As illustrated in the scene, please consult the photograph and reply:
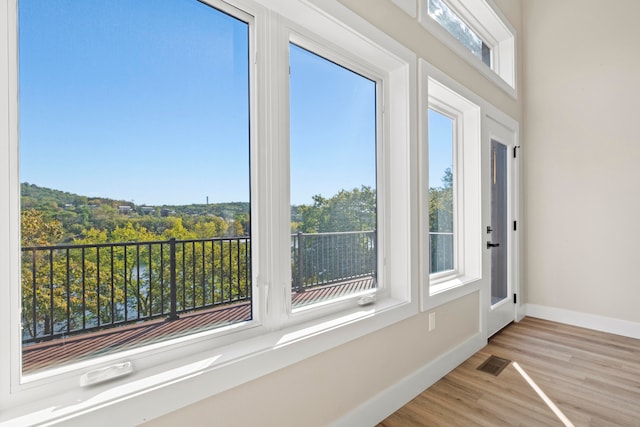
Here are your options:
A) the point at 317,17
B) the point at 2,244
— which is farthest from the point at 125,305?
the point at 317,17

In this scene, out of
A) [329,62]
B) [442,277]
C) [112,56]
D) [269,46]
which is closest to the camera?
[112,56]

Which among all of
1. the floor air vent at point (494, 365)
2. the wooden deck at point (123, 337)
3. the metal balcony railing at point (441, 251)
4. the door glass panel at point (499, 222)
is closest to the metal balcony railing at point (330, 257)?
the wooden deck at point (123, 337)

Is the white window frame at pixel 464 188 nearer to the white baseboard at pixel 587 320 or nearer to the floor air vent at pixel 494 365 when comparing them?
the floor air vent at pixel 494 365

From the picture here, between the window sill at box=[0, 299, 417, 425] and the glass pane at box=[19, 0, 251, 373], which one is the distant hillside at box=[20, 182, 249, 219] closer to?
the glass pane at box=[19, 0, 251, 373]

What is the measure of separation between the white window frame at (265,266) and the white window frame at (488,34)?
1.68ft

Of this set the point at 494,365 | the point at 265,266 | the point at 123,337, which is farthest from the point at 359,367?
the point at 494,365

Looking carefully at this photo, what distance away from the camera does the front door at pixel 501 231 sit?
3205mm

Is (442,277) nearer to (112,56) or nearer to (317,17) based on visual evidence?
(317,17)

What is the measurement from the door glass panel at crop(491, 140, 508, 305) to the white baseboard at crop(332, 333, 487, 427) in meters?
0.88

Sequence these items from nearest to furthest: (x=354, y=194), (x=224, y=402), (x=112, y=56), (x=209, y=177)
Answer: (x=112, y=56) < (x=224, y=402) < (x=209, y=177) < (x=354, y=194)

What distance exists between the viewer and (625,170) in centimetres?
319

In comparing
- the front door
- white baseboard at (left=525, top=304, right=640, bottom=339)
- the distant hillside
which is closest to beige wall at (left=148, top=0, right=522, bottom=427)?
the front door

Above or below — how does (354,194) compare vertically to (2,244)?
above

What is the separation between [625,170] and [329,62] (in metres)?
3.11
